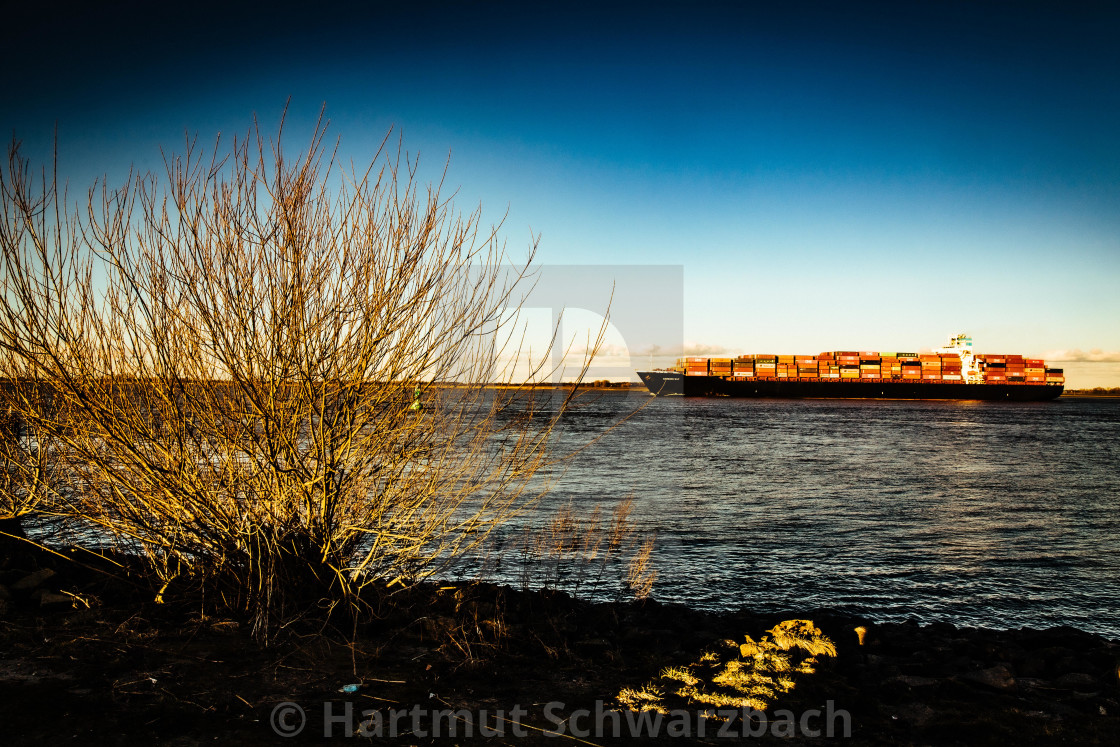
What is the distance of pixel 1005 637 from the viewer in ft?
20.6

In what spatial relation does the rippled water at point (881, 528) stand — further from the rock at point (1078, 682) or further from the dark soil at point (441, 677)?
the rock at point (1078, 682)

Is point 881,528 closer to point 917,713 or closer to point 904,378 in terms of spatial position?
point 917,713

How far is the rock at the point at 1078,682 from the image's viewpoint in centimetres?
446

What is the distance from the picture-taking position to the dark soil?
3.54 meters

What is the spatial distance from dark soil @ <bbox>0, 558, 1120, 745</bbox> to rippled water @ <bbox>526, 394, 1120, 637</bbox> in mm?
2392

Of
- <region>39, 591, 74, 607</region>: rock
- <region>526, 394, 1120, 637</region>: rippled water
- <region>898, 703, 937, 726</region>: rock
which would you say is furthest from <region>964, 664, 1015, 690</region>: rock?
<region>39, 591, 74, 607</region>: rock

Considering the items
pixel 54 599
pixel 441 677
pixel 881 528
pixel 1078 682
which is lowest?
pixel 881 528

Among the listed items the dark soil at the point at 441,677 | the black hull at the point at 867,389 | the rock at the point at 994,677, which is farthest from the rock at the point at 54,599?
the black hull at the point at 867,389

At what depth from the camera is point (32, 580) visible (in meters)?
5.50

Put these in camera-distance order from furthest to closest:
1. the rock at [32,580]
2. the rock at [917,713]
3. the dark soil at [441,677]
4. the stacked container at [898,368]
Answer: the stacked container at [898,368] < the rock at [32,580] < the rock at [917,713] < the dark soil at [441,677]

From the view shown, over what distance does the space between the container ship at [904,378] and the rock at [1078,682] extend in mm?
91339

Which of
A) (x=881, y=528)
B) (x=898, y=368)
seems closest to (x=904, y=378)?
(x=898, y=368)

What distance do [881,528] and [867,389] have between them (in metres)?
95.3

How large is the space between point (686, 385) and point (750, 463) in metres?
82.1
